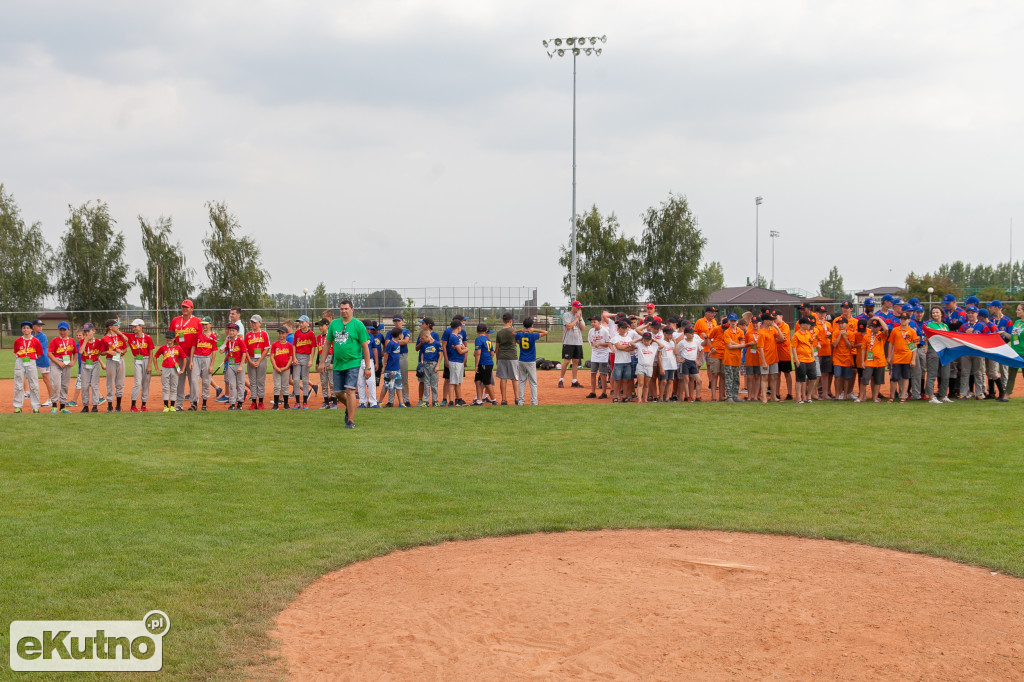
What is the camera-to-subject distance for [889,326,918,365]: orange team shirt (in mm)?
15492

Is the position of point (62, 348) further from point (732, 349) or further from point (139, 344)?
point (732, 349)

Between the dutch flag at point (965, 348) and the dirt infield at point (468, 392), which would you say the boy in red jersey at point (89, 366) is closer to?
the dirt infield at point (468, 392)

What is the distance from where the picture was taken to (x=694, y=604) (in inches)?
219

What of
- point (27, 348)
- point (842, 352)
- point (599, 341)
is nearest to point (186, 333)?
point (27, 348)

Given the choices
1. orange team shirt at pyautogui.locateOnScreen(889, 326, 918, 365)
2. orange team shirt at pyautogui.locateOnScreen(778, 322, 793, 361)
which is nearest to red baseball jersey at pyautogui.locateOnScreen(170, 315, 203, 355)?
orange team shirt at pyautogui.locateOnScreen(778, 322, 793, 361)

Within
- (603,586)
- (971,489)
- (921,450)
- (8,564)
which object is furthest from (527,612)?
(921,450)

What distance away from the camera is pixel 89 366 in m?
15.7

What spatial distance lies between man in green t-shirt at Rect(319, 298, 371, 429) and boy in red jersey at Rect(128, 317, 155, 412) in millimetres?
4842

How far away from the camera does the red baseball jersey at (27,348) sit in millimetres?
15312

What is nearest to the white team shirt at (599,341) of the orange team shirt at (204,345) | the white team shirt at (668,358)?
the white team shirt at (668,358)

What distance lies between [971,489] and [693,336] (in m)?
8.07

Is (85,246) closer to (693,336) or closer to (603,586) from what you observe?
(693,336)

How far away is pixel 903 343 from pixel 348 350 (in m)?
10.5

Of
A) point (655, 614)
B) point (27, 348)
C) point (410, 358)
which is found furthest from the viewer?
point (410, 358)
